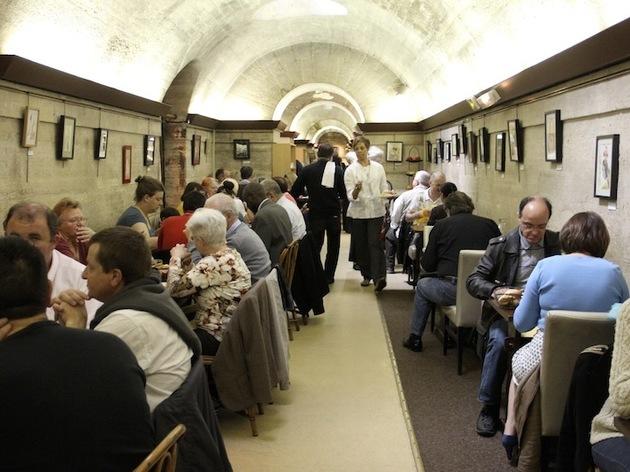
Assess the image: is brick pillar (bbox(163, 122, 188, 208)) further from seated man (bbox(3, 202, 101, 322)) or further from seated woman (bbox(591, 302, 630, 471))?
seated woman (bbox(591, 302, 630, 471))

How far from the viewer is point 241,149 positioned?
16.0 metres

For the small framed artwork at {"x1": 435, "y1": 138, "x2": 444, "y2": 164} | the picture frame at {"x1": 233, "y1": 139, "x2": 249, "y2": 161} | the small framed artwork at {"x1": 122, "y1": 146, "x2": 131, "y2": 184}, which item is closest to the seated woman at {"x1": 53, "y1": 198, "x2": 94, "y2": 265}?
the small framed artwork at {"x1": 122, "y1": 146, "x2": 131, "y2": 184}

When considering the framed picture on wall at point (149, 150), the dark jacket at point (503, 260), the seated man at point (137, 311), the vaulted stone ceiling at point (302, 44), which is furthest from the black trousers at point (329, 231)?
the seated man at point (137, 311)

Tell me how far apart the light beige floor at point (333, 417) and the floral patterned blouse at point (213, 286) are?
2.35ft

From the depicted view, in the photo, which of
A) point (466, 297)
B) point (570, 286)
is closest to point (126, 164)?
point (466, 297)

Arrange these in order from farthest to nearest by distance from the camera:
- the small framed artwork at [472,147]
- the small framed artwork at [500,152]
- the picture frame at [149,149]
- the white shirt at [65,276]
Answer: the picture frame at [149,149] < the small framed artwork at [472,147] < the small framed artwork at [500,152] < the white shirt at [65,276]

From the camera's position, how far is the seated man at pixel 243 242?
17.2 ft

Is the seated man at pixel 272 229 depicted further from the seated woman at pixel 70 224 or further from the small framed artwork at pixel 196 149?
the small framed artwork at pixel 196 149

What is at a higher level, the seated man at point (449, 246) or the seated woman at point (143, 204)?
the seated woman at point (143, 204)

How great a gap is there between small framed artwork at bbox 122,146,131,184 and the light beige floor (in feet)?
13.1

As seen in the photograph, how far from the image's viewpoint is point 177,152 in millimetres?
12633

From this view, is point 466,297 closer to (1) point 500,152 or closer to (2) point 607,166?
(2) point 607,166

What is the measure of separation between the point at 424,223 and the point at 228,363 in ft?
14.9

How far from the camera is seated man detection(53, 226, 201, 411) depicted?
251 centimetres
